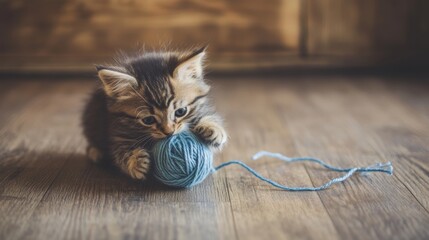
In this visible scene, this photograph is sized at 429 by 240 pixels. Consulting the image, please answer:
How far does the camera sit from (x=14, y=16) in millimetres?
3061

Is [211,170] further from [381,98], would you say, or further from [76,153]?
[381,98]

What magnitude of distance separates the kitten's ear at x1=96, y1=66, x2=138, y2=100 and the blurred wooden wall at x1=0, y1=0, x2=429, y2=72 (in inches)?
50.0

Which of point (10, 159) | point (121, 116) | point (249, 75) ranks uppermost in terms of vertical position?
point (121, 116)

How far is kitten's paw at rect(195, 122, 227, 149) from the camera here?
1.80m

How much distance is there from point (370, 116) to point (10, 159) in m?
A: 1.50

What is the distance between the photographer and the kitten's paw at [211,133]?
1.80 m

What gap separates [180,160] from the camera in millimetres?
1723

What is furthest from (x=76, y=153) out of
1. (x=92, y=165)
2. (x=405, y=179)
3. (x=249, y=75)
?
(x=249, y=75)

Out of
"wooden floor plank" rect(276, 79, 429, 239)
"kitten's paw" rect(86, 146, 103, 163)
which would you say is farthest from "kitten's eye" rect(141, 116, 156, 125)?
"wooden floor plank" rect(276, 79, 429, 239)

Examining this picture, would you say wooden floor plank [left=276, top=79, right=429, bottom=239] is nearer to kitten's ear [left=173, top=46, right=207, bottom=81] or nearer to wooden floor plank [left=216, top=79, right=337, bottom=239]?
wooden floor plank [left=216, top=79, right=337, bottom=239]

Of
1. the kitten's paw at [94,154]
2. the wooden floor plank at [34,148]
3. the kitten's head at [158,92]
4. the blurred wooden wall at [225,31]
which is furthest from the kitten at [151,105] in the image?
the blurred wooden wall at [225,31]

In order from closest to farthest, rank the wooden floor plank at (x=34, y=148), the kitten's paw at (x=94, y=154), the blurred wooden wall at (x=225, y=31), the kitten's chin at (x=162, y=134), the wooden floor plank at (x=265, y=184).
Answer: the wooden floor plank at (x=265, y=184), the wooden floor plank at (x=34, y=148), the kitten's chin at (x=162, y=134), the kitten's paw at (x=94, y=154), the blurred wooden wall at (x=225, y=31)

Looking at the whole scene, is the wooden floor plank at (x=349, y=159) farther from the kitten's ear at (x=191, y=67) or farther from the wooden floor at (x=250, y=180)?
the kitten's ear at (x=191, y=67)

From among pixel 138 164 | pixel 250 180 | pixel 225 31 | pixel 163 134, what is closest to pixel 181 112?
pixel 163 134
